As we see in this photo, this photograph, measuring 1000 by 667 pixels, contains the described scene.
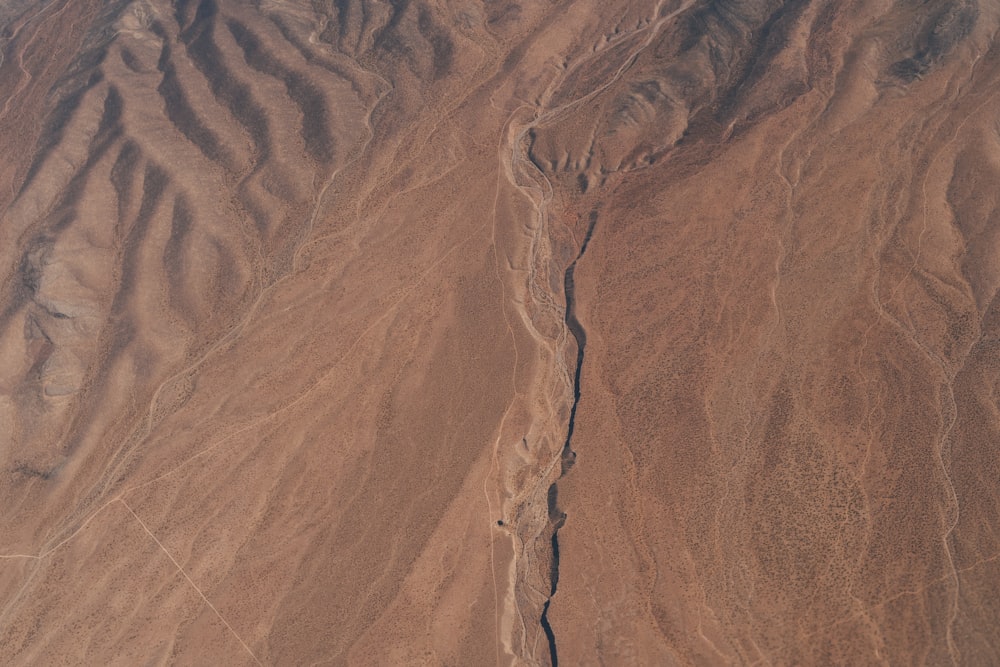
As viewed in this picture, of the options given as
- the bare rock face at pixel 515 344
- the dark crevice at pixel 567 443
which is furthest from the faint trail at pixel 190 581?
the dark crevice at pixel 567 443

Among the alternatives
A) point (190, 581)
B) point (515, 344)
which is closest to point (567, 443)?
point (515, 344)

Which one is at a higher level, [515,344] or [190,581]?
[190,581]

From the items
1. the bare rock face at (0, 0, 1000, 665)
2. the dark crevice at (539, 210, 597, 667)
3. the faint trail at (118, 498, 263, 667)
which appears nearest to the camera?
the faint trail at (118, 498, 263, 667)

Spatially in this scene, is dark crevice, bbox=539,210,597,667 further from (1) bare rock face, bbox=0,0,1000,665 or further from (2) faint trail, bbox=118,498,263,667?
(2) faint trail, bbox=118,498,263,667

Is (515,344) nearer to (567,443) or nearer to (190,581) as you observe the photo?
(567,443)

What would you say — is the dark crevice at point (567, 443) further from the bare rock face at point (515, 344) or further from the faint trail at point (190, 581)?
the faint trail at point (190, 581)

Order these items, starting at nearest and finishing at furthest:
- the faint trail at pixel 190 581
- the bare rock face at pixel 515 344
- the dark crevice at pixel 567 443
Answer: the faint trail at pixel 190 581
the bare rock face at pixel 515 344
the dark crevice at pixel 567 443

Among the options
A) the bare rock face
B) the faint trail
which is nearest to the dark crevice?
the bare rock face
